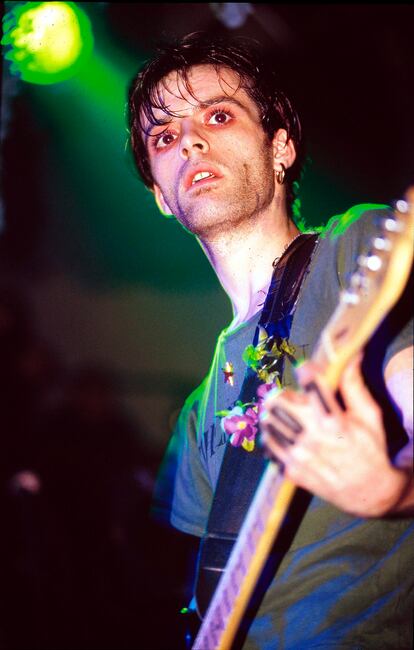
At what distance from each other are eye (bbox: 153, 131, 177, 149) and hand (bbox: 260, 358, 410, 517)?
1483 millimetres

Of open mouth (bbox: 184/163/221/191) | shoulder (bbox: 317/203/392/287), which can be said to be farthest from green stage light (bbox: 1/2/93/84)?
shoulder (bbox: 317/203/392/287)

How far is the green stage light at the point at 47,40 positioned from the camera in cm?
282

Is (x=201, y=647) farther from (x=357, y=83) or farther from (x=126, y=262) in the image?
(x=126, y=262)

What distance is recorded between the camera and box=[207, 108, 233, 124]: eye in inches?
77.0

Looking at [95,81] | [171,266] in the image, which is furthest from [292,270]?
[171,266]

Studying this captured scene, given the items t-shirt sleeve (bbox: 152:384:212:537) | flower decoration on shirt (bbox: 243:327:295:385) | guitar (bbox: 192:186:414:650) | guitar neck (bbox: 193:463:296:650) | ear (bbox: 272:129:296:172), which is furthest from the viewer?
ear (bbox: 272:129:296:172)

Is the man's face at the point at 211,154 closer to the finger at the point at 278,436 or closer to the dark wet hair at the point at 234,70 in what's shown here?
the dark wet hair at the point at 234,70

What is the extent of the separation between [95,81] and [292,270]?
3.15m

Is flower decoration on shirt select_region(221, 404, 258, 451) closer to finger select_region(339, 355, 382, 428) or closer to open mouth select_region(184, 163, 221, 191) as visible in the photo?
finger select_region(339, 355, 382, 428)

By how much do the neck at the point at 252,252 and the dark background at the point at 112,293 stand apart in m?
1.73

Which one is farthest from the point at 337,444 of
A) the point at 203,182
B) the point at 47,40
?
the point at 47,40

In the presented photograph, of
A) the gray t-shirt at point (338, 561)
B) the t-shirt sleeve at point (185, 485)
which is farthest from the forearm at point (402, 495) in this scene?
the t-shirt sleeve at point (185, 485)

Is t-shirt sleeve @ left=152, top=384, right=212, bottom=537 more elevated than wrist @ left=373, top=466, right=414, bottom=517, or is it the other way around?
wrist @ left=373, top=466, right=414, bottom=517

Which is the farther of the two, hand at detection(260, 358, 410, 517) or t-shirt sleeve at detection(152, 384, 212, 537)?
t-shirt sleeve at detection(152, 384, 212, 537)
